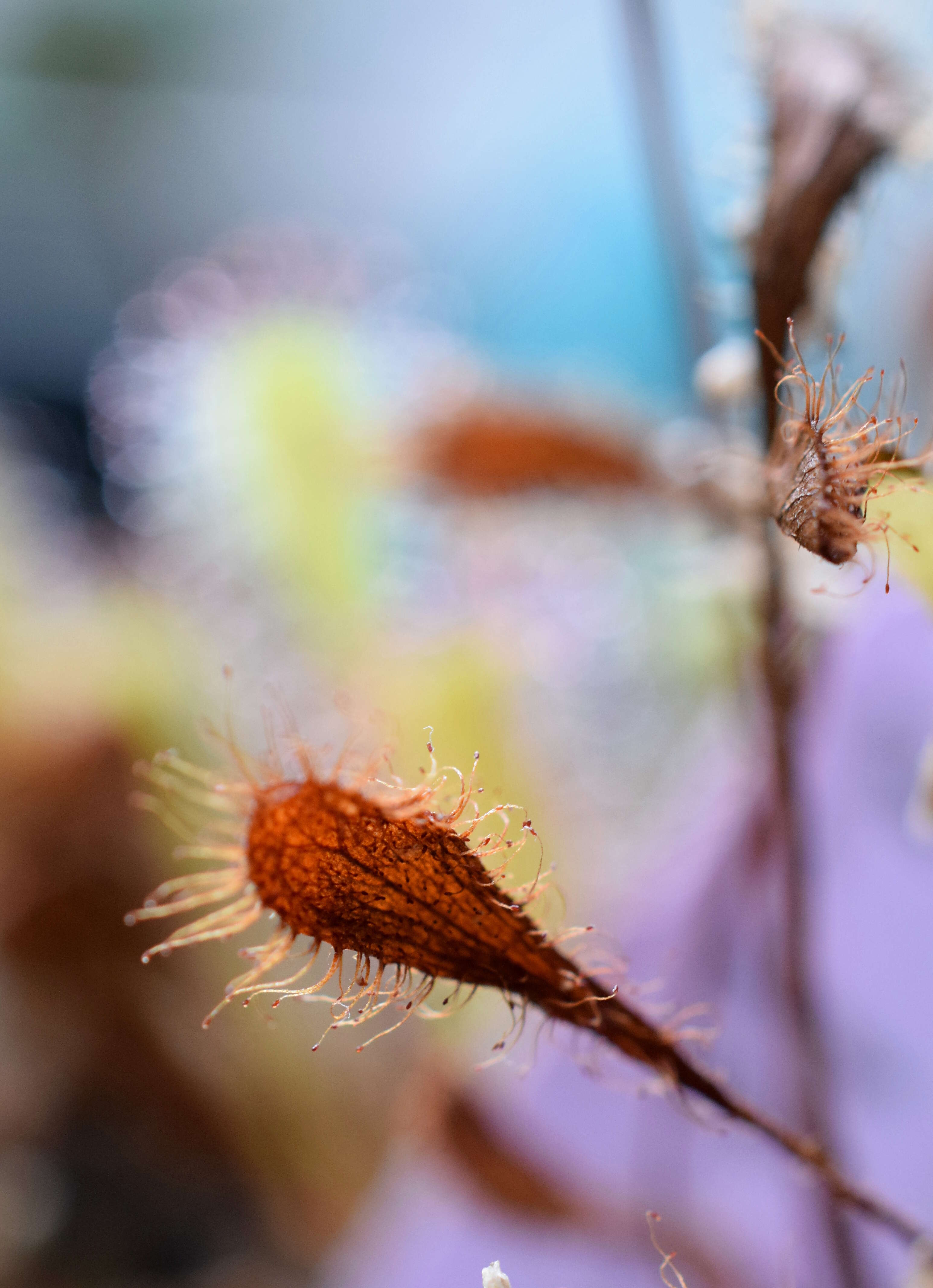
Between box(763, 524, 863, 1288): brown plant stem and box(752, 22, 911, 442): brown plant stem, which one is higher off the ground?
box(752, 22, 911, 442): brown plant stem

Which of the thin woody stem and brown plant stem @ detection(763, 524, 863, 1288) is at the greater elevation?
brown plant stem @ detection(763, 524, 863, 1288)

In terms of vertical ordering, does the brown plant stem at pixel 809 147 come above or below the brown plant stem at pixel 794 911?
above

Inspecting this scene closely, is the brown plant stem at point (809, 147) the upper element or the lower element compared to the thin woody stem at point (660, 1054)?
upper

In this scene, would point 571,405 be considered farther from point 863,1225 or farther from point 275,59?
point 275,59

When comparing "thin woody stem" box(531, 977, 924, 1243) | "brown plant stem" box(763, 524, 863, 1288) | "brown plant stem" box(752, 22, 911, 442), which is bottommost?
"thin woody stem" box(531, 977, 924, 1243)

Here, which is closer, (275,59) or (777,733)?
(777,733)

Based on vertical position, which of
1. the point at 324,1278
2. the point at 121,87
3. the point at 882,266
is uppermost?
the point at 121,87

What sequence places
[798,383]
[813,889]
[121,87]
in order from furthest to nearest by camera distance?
[121,87] < [813,889] < [798,383]

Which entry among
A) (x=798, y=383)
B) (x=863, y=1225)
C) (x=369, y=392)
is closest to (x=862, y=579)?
(x=798, y=383)

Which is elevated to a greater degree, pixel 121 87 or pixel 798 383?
pixel 121 87

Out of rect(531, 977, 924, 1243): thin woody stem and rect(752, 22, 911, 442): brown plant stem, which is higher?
rect(752, 22, 911, 442): brown plant stem

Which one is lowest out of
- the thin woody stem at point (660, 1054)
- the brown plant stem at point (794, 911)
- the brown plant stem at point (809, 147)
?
the thin woody stem at point (660, 1054)
